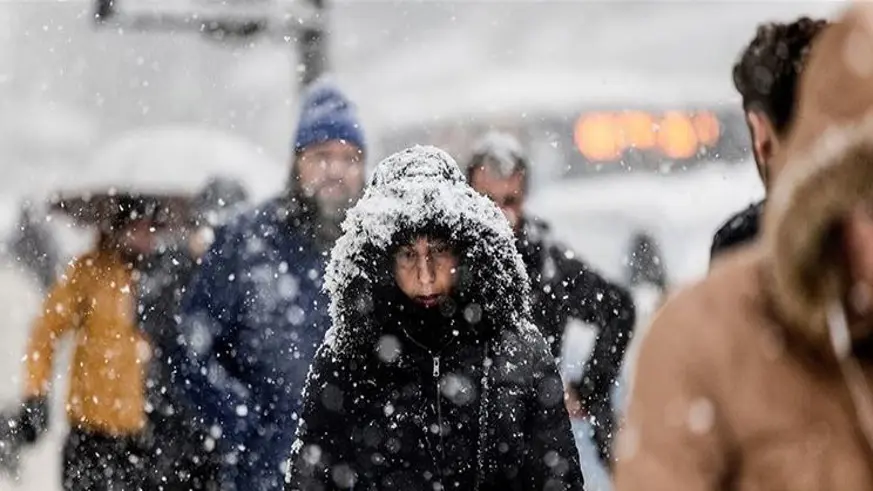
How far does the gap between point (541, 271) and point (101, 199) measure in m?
1.96

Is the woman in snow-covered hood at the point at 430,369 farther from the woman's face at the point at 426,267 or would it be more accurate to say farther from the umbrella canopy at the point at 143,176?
the umbrella canopy at the point at 143,176

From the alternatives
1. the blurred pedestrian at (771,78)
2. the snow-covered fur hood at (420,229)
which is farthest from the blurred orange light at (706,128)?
the blurred pedestrian at (771,78)

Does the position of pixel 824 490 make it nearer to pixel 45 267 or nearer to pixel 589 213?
pixel 45 267

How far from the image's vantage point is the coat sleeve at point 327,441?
3592 millimetres

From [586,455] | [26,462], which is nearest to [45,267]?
[26,462]

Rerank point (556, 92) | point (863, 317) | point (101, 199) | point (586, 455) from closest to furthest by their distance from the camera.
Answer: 1. point (863, 317)
2. point (586, 455)
3. point (101, 199)
4. point (556, 92)

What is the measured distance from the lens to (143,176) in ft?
27.4

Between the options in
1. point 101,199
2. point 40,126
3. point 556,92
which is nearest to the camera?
point 101,199

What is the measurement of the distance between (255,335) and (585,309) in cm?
132

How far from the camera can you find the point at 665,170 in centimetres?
2681

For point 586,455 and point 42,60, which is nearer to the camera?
point 586,455

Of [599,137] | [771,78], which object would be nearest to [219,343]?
[771,78]

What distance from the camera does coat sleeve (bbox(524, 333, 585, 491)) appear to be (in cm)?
356

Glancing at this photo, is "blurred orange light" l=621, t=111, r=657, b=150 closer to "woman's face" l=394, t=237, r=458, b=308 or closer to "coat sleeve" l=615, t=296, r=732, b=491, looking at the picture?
"woman's face" l=394, t=237, r=458, b=308
